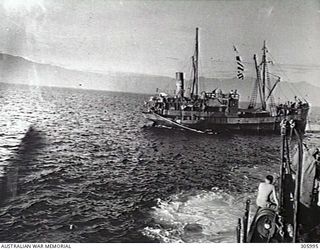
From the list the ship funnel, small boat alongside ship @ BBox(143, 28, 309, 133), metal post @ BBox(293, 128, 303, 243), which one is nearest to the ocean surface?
metal post @ BBox(293, 128, 303, 243)

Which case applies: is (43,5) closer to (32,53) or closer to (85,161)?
(32,53)

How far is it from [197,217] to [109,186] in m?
2.83

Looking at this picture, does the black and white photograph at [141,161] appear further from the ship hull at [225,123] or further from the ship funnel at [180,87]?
the ship funnel at [180,87]

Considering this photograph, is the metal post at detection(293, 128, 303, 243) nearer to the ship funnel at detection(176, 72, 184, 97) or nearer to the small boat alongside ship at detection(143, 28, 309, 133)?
the small boat alongside ship at detection(143, 28, 309, 133)

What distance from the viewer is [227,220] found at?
5.32 meters

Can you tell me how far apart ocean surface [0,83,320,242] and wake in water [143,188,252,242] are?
0.02m

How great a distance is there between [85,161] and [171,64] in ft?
14.1

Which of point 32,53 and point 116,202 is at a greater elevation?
point 32,53

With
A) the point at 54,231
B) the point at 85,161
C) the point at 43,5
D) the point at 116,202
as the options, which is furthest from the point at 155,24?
the point at 85,161

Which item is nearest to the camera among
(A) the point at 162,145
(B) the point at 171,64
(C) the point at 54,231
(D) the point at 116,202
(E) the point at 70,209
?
(C) the point at 54,231

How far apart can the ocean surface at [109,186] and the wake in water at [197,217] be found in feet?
0.06

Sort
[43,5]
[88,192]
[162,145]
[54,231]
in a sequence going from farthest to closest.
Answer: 1. [162,145]
2. [88,192]
3. [43,5]
4. [54,231]

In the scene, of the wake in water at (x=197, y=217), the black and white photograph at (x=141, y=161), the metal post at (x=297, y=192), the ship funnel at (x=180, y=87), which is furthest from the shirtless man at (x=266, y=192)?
the ship funnel at (x=180, y=87)

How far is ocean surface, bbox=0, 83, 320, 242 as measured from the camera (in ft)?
16.5
